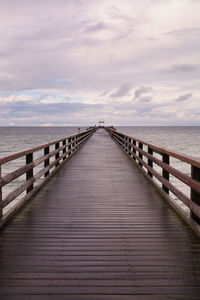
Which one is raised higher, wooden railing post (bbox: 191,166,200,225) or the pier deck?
wooden railing post (bbox: 191,166,200,225)

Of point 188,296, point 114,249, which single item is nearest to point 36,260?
point 114,249

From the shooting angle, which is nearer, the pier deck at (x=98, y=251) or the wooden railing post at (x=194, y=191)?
the pier deck at (x=98, y=251)

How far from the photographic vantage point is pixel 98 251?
3.78 metres

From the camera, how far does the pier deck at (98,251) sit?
293 cm

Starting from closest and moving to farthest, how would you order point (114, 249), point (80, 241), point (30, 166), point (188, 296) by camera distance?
point (188, 296)
point (114, 249)
point (80, 241)
point (30, 166)

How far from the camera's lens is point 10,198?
15.9 ft

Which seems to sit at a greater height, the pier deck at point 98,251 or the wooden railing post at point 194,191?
the wooden railing post at point 194,191

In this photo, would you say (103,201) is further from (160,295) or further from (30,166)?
(160,295)

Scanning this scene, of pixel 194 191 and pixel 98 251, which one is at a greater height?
pixel 194 191

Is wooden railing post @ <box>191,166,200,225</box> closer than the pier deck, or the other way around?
the pier deck

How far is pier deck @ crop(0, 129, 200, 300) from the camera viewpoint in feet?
9.60

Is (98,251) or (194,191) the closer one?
(98,251)

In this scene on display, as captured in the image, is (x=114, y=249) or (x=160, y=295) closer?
(x=160, y=295)

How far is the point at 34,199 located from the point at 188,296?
14.2 feet
